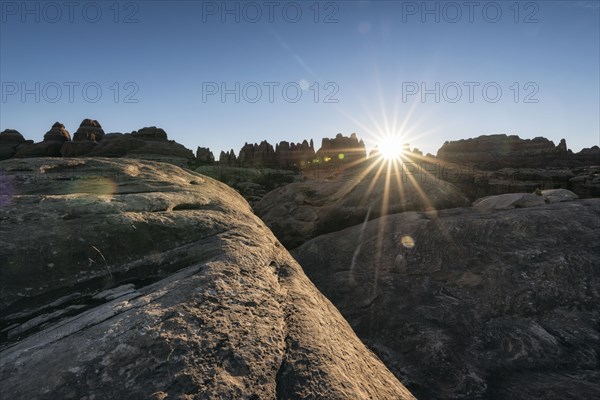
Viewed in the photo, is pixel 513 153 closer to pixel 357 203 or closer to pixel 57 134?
pixel 357 203

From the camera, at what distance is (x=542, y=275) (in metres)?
8.30

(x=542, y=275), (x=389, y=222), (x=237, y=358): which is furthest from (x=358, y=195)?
(x=237, y=358)

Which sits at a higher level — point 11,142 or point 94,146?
point 11,142

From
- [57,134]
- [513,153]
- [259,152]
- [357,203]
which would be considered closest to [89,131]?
[57,134]

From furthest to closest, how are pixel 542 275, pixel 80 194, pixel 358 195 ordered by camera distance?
pixel 358 195, pixel 542 275, pixel 80 194

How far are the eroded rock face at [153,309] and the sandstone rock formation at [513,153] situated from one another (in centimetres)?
12165

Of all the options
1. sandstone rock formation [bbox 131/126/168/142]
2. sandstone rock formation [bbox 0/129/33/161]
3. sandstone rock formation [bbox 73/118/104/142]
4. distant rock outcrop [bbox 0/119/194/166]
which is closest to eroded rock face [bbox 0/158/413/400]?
distant rock outcrop [bbox 0/119/194/166]

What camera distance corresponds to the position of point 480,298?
8.20m

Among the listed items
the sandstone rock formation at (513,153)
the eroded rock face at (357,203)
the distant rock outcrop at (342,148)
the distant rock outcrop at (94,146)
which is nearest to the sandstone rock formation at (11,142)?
the distant rock outcrop at (94,146)

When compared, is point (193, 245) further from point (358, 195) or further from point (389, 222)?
point (358, 195)

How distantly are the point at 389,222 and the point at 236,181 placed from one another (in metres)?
40.1

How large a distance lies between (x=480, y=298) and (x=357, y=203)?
23.0ft

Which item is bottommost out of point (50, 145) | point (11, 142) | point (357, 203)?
point (357, 203)

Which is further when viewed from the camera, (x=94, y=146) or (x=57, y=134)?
(x=57, y=134)
